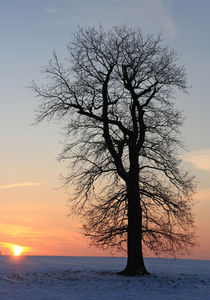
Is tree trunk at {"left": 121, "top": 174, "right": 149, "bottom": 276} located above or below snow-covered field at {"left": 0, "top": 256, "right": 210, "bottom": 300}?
above

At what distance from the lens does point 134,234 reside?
24.2 m

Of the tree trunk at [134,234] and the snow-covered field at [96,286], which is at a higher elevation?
the tree trunk at [134,234]

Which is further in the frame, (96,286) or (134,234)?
(134,234)

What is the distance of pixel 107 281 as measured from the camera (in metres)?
22.1

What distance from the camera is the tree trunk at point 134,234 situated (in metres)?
24.1

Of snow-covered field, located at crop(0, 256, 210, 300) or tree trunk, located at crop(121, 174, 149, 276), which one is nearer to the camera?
snow-covered field, located at crop(0, 256, 210, 300)

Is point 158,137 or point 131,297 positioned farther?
point 158,137

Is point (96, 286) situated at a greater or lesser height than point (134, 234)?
lesser

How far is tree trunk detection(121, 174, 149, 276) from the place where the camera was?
79.2 ft

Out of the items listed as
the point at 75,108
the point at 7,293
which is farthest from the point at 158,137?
the point at 7,293

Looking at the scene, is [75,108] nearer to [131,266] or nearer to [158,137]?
[158,137]

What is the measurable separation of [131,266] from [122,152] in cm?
695

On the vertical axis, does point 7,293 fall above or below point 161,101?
below

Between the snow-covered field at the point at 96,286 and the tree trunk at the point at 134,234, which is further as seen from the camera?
the tree trunk at the point at 134,234
